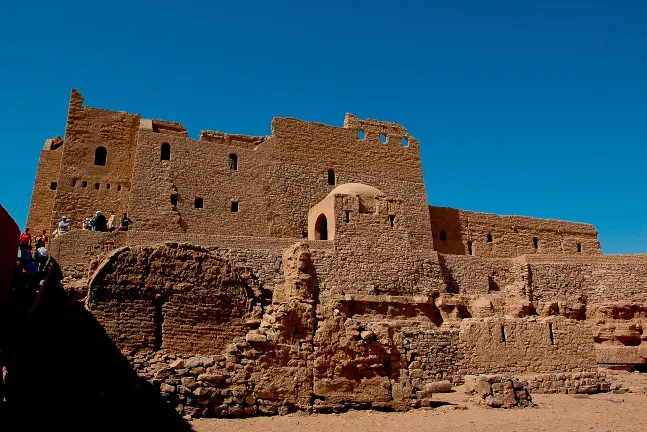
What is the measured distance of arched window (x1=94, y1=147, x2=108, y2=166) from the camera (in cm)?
2227

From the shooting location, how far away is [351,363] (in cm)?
1089

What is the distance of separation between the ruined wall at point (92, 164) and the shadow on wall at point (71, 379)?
29.1 feet

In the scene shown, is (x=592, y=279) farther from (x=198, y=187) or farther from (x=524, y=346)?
(x=198, y=187)

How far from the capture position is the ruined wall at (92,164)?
21203 millimetres

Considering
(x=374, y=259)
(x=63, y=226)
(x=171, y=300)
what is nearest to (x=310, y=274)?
(x=374, y=259)

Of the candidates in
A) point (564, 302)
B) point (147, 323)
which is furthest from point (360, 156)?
point (147, 323)

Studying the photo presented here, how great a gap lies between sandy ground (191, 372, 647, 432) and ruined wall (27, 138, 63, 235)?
15.7m

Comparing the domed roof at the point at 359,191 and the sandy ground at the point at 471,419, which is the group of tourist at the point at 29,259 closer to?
the sandy ground at the point at 471,419

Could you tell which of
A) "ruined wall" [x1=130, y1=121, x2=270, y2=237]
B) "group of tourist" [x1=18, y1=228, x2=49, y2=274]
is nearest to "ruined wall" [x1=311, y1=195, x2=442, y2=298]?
"ruined wall" [x1=130, y1=121, x2=270, y2=237]

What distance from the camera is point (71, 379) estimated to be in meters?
11.0

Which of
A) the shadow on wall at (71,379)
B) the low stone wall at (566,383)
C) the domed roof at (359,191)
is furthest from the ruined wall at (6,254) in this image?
the low stone wall at (566,383)

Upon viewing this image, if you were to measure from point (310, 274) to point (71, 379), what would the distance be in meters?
8.04

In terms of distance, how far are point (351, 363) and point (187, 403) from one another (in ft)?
10.4

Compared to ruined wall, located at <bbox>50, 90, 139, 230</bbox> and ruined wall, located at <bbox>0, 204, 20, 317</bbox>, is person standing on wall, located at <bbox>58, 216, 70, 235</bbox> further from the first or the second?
ruined wall, located at <bbox>0, 204, 20, 317</bbox>
